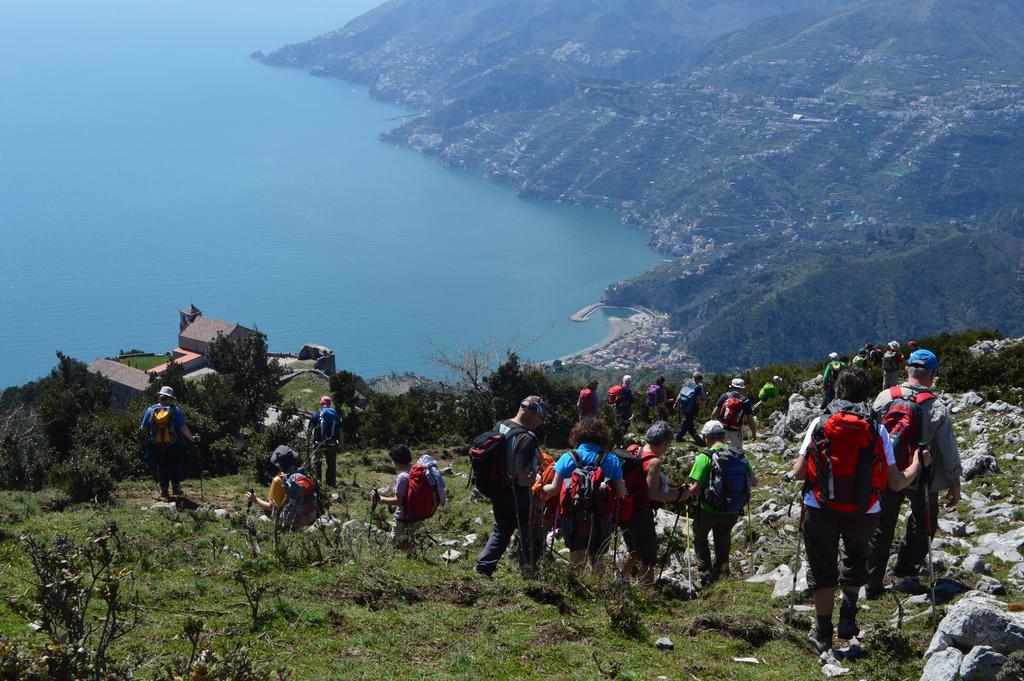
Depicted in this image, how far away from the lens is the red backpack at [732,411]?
11461 millimetres

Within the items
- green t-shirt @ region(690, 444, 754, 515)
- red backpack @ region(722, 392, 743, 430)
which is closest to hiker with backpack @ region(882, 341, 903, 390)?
red backpack @ region(722, 392, 743, 430)

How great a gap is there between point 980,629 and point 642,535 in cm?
264

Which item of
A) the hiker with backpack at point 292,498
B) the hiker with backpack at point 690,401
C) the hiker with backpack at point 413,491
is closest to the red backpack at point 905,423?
the hiker with backpack at point 413,491

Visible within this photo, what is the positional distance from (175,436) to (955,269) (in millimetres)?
154790

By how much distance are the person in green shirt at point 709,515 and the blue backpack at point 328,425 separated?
20.5 feet

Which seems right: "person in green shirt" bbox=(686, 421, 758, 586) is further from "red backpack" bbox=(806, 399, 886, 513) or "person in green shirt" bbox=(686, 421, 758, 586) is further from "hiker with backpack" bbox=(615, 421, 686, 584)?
"red backpack" bbox=(806, 399, 886, 513)

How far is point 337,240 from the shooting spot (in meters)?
165

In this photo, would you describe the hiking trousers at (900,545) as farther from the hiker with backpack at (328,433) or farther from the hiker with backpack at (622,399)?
the hiker with backpack at (622,399)

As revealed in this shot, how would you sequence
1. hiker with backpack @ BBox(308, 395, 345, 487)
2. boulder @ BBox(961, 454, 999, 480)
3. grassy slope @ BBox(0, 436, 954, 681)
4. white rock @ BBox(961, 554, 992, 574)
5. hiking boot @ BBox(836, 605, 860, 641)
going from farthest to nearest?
1. hiker with backpack @ BBox(308, 395, 345, 487)
2. boulder @ BBox(961, 454, 999, 480)
3. white rock @ BBox(961, 554, 992, 574)
4. hiking boot @ BBox(836, 605, 860, 641)
5. grassy slope @ BBox(0, 436, 954, 681)

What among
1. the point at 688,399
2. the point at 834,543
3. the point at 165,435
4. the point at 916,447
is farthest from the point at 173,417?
the point at 916,447

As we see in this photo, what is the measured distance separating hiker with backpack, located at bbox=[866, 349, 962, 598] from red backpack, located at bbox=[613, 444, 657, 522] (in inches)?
64.0

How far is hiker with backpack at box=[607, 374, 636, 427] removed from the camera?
53.2ft

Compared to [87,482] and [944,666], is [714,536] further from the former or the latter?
[87,482]

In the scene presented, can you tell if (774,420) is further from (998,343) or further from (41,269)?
(41,269)
